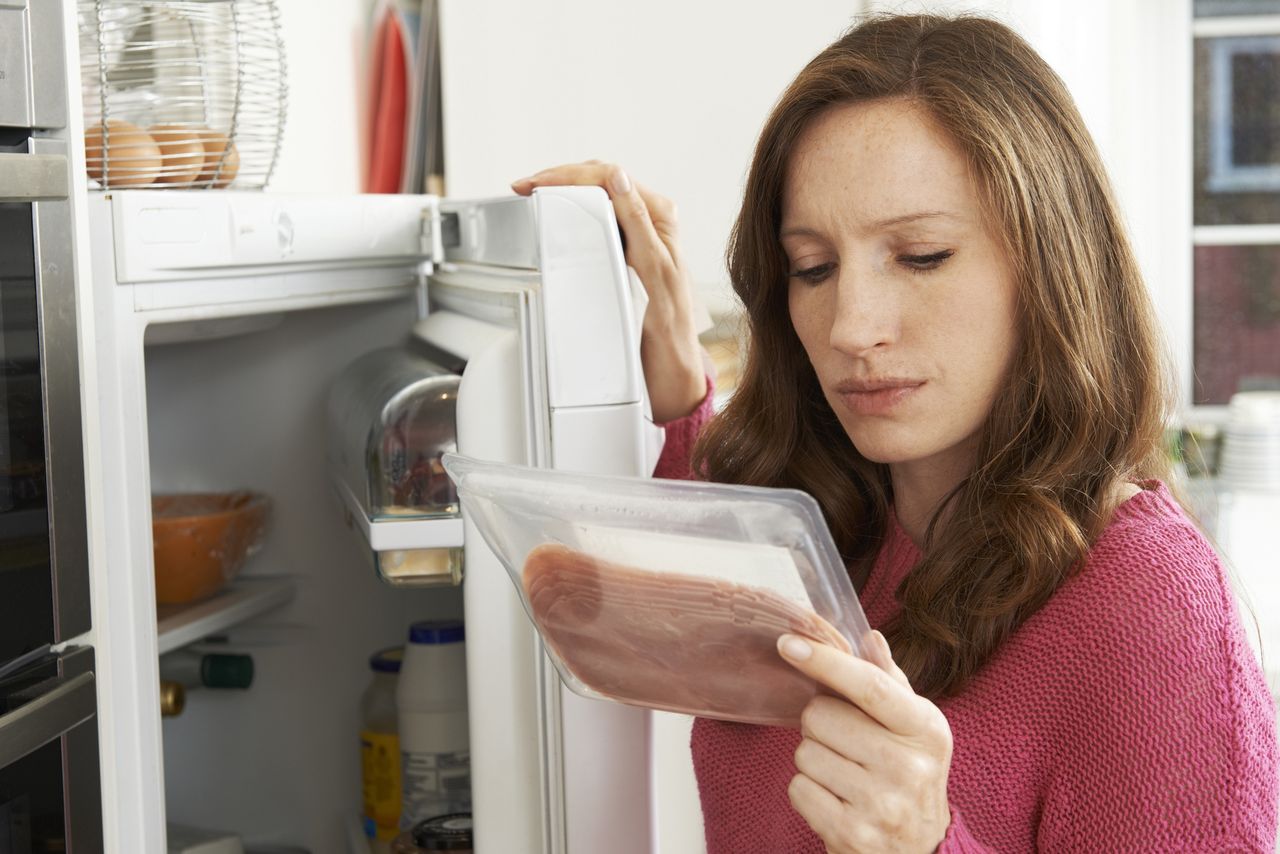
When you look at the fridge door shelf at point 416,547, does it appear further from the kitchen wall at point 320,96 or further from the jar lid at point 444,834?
the kitchen wall at point 320,96

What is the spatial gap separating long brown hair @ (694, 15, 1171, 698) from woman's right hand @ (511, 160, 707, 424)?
15 cm

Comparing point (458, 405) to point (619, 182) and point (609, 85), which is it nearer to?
point (619, 182)

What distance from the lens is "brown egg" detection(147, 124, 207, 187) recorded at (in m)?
1.16

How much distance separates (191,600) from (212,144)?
46cm

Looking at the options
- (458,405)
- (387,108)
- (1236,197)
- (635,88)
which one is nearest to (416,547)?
(458,405)

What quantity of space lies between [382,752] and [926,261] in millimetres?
850

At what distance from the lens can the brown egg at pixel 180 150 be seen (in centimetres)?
116

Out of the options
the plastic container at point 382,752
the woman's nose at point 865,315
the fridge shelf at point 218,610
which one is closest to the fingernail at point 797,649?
the woman's nose at point 865,315

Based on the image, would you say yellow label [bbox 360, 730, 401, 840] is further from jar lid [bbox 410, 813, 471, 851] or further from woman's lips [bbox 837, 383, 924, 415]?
woman's lips [bbox 837, 383, 924, 415]

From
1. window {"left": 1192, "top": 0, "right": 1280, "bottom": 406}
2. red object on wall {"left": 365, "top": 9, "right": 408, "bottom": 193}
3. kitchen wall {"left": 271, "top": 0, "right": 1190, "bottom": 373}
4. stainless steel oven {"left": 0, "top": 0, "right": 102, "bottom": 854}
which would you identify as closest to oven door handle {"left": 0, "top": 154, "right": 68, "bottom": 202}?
stainless steel oven {"left": 0, "top": 0, "right": 102, "bottom": 854}

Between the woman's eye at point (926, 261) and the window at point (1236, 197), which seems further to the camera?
the window at point (1236, 197)

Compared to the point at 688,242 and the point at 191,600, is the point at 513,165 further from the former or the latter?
the point at 191,600

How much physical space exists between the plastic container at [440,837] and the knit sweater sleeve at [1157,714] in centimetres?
56

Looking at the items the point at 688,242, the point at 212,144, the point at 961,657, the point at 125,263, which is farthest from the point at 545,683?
the point at 688,242
